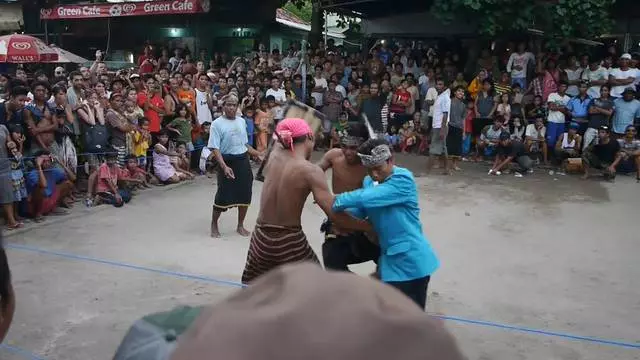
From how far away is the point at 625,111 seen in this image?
10.7 meters

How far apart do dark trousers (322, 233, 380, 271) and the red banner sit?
12.8 metres

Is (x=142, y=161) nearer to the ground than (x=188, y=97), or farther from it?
nearer to the ground

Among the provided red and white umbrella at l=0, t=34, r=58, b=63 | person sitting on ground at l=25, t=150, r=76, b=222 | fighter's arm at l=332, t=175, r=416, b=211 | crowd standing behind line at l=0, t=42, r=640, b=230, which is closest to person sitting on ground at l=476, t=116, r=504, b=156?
crowd standing behind line at l=0, t=42, r=640, b=230

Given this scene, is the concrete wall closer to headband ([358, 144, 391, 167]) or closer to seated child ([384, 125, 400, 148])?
seated child ([384, 125, 400, 148])

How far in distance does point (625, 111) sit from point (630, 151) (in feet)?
2.57

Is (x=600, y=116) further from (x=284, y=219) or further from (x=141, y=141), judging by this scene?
(x=284, y=219)

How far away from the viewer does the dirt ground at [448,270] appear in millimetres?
4359

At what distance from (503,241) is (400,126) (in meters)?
6.22

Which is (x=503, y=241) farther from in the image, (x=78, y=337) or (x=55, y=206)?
(x=55, y=206)

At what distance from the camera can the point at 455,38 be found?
48.1 feet

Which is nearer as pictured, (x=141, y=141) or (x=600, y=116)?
(x=141, y=141)

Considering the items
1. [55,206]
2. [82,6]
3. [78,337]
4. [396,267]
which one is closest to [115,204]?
[55,206]

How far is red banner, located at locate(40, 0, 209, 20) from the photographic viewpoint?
15953mm

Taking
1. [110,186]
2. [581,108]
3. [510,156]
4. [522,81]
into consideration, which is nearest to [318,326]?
[110,186]
